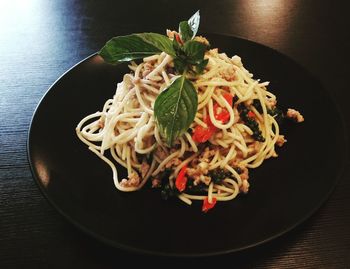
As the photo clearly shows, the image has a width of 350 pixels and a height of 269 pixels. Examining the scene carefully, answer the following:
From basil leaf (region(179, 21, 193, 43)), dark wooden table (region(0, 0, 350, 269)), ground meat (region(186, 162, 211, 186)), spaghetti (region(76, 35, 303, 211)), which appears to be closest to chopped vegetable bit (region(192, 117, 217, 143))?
spaghetti (region(76, 35, 303, 211))

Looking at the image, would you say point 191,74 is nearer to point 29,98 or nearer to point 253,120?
point 253,120

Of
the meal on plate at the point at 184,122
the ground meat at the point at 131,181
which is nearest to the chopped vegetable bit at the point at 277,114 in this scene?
the meal on plate at the point at 184,122

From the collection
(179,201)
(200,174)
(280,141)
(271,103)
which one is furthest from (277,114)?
(179,201)

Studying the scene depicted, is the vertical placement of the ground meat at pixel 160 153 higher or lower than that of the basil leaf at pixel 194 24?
lower

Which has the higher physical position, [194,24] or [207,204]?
[194,24]

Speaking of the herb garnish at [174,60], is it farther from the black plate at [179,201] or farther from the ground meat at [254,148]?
the ground meat at [254,148]

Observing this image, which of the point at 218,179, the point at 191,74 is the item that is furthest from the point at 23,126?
the point at 218,179

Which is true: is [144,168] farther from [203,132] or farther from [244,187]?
[244,187]
